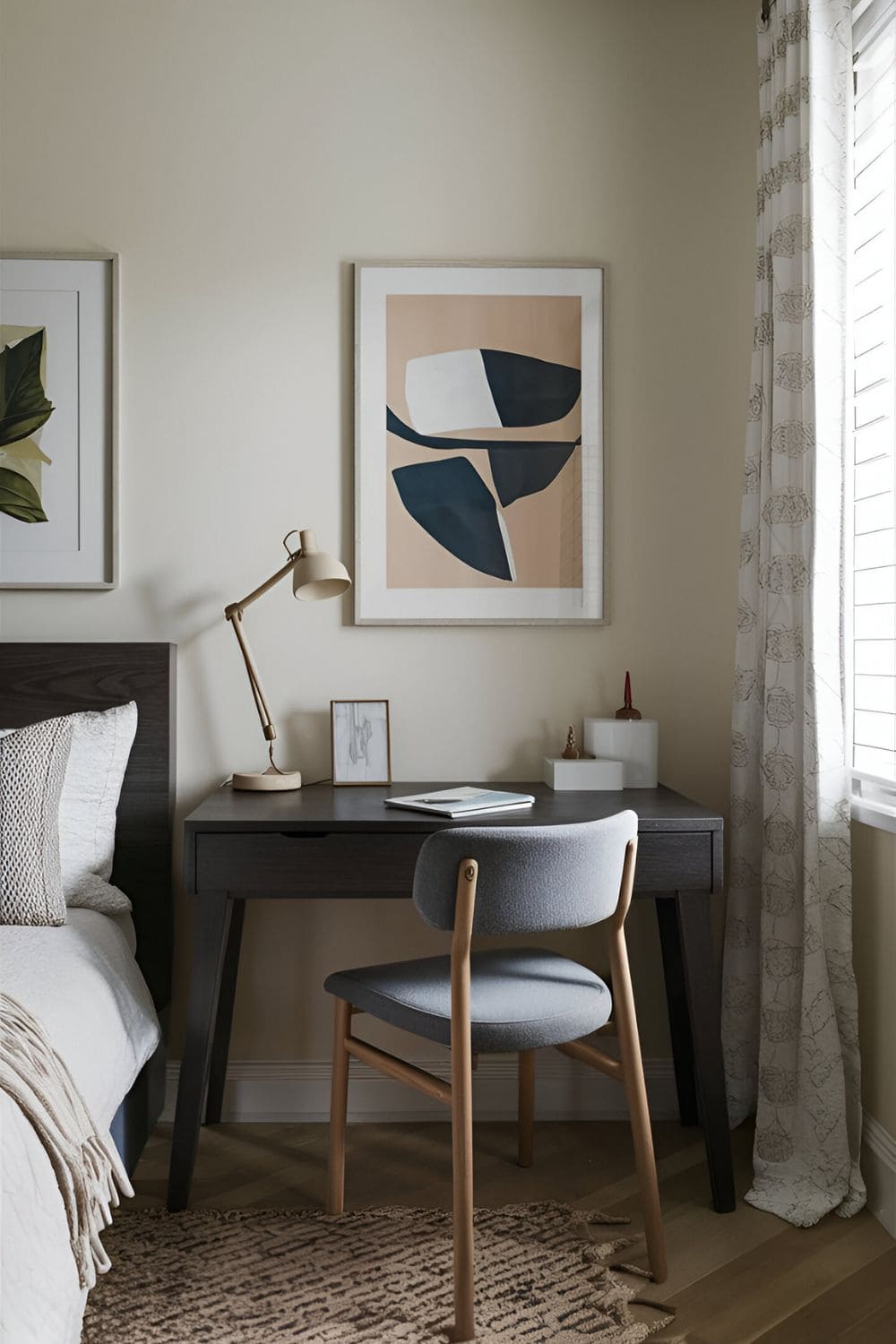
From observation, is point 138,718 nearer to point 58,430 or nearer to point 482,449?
point 58,430

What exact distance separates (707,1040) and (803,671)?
30.0 inches

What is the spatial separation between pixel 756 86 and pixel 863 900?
1.96m

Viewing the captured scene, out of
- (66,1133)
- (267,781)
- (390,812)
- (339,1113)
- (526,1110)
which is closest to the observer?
(66,1133)

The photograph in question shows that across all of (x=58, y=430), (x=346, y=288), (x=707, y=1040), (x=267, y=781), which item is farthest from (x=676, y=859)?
(x=58, y=430)

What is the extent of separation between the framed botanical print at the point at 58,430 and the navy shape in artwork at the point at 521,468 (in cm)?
93

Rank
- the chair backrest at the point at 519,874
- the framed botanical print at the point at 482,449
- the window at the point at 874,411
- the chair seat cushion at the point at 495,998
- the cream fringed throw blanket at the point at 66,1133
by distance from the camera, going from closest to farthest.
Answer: the cream fringed throw blanket at the point at 66,1133 < the chair backrest at the point at 519,874 < the chair seat cushion at the point at 495,998 < the window at the point at 874,411 < the framed botanical print at the point at 482,449

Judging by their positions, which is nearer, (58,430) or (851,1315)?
(851,1315)

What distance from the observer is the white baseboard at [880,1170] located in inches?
76.7

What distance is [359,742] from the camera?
249 centimetres

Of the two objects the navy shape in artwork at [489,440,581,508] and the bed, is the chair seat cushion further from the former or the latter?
the navy shape in artwork at [489,440,581,508]

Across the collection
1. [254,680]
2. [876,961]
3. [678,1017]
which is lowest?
[678,1017]

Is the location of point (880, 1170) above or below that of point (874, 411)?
below

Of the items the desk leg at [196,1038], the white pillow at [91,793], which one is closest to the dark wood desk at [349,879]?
the desk leg at [196,1038]

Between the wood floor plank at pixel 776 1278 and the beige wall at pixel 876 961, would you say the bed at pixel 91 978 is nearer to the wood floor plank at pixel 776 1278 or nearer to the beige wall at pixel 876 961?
the wood floor plank at pixel 776 1278
